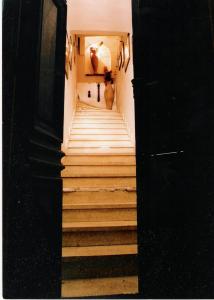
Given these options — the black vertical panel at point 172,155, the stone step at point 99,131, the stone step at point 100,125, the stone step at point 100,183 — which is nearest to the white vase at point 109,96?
the stone step at point 100,125

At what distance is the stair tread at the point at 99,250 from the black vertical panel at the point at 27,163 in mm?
949

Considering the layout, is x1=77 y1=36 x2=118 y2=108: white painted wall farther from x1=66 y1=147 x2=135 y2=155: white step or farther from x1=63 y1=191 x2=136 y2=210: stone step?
x1=63 y1=191 x2=136 y2=210: stone step

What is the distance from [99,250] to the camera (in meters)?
2.55

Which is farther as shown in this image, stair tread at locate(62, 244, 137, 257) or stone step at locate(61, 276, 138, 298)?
stair tread at locate(62, 244, 137, 257)

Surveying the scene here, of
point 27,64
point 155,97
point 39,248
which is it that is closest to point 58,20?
point 27,64

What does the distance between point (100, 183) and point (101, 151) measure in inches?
40.8

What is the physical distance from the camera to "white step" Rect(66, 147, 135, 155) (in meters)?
4.48

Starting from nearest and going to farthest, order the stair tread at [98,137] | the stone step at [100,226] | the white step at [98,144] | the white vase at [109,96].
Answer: the stone step at [100,226]
the white step at [98,144]
the stair tread at [98,137]
the white vase at [109,96]

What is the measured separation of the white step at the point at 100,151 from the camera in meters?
4.48

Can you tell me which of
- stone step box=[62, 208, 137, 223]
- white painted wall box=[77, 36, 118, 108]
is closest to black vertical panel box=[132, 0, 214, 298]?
stone step box=[62, 208, 137, 223]

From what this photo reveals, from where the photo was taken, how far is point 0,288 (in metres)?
1.35

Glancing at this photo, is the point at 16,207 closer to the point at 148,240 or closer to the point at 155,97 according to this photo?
the point at 148,240

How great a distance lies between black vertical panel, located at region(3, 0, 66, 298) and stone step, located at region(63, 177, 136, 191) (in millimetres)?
2071

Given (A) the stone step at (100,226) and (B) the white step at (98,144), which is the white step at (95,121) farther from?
(A) the stone step at (100,226)
